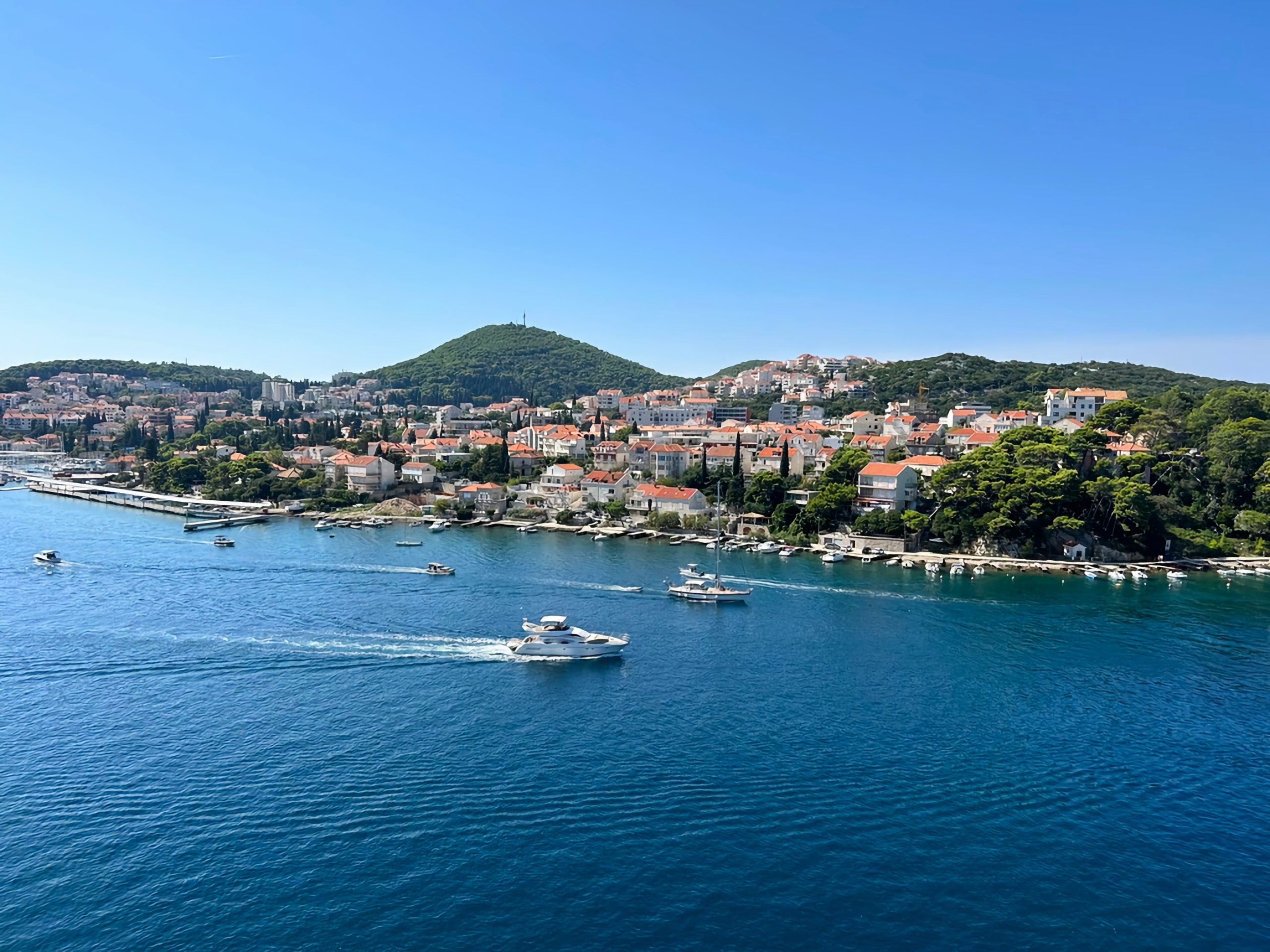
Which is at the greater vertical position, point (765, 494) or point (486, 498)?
point (765, 494)

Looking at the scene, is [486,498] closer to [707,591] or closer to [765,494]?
[765,494]

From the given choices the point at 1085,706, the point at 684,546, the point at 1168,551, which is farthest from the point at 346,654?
the point at 1168,551

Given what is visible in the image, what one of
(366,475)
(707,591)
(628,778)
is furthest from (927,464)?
(366,475)

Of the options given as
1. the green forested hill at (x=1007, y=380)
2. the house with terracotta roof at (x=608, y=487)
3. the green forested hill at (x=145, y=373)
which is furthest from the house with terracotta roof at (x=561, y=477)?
→ the green forested hill at (x=145, y=373)

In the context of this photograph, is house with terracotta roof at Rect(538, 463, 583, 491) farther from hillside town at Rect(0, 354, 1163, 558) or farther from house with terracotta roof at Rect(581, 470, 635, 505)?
house with terracotta roof at Rect(581, 470, 635, 505)

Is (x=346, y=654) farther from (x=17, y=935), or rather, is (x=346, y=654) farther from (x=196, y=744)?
(x=17, y=935)

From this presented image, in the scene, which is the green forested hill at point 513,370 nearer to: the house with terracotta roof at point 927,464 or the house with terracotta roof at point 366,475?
the house with terracotta roof at point 366,475
